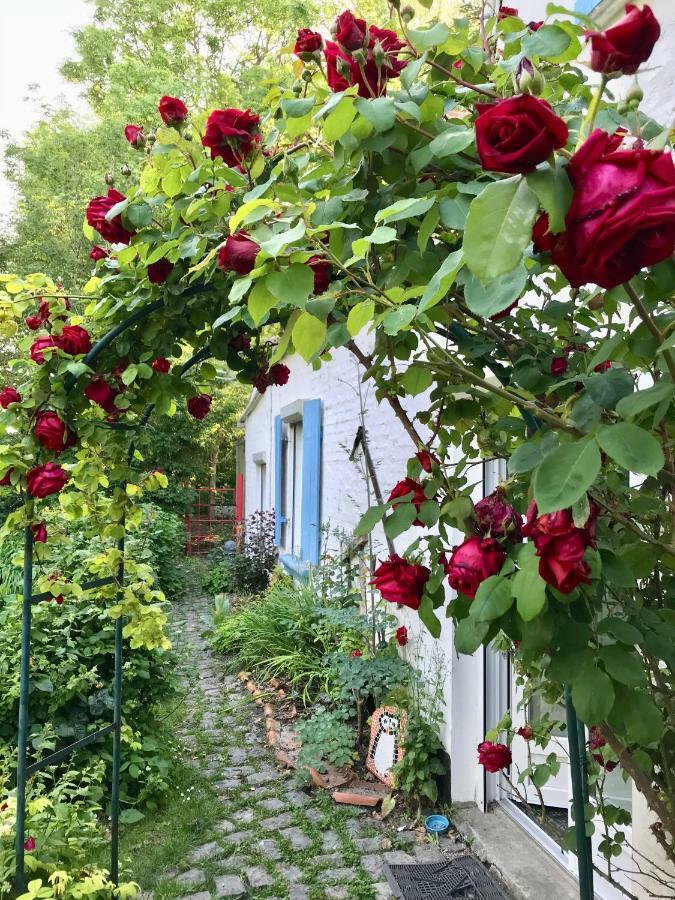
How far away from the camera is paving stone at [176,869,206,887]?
2834 millimetres

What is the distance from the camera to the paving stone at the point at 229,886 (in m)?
2.76

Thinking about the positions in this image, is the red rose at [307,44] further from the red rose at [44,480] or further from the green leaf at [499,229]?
the red rose at [44,480]

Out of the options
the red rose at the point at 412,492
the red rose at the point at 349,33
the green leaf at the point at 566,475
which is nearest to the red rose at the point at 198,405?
the red rose at the point at 412,492

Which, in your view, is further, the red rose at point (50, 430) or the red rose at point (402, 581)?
the red rose at point (50, 430)

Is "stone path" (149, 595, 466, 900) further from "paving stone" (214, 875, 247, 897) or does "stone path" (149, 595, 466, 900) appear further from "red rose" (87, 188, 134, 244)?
"red rose" (87, 188, 134, 244)

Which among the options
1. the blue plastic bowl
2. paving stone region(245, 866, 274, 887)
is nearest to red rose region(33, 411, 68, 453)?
paving stone region(245, 866, 274, 887)

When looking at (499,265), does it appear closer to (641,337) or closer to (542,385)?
(641,337)

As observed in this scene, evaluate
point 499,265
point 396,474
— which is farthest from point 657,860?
point 396,474

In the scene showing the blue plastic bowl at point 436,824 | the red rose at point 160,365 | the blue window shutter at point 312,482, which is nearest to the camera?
the red rose at point 160,365

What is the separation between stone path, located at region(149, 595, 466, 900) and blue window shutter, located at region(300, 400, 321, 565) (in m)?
2.46

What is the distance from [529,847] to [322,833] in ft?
3.30

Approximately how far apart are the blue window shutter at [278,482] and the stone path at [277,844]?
4.60 meters

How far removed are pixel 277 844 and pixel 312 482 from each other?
3.81m

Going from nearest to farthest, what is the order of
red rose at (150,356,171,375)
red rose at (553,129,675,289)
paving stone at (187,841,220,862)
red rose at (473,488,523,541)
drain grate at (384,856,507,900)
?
red rose at (553,129,675,289), red rose at (473,488,523,541), red rose at (150,356,171,375), drain grate at (384,856,507,900), paving stone at (187,841,220,862)
